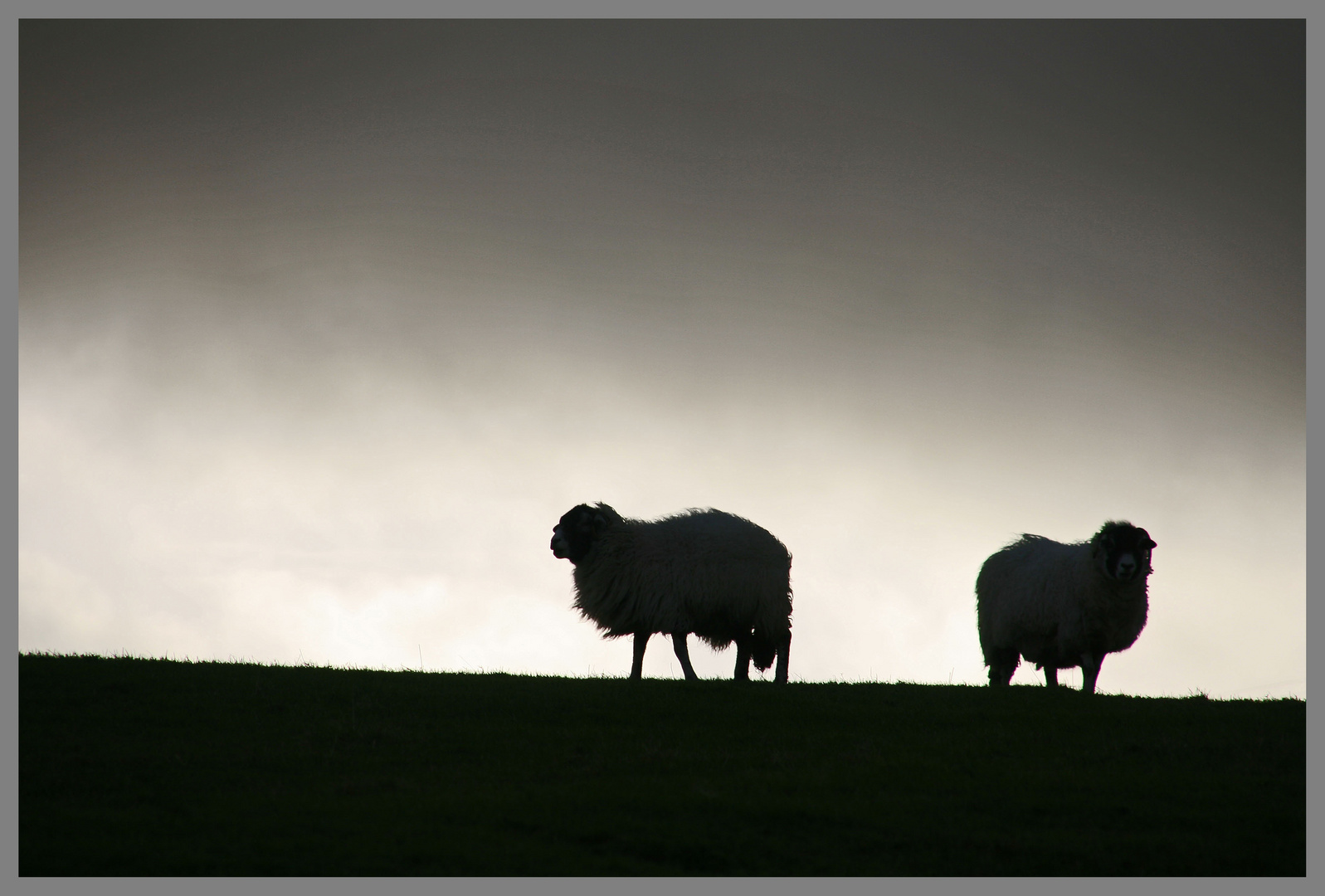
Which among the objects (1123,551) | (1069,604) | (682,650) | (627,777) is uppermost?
(1123,551)

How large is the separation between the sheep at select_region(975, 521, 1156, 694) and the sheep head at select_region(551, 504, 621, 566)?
6.72 meters

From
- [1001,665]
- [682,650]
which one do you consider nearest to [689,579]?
[682,650]

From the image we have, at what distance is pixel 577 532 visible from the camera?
19.2 metres

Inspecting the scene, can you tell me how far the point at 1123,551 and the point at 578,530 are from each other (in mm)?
8732

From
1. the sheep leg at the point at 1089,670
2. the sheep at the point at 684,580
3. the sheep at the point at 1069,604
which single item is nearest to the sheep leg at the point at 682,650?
the sheep at the point at 684,580

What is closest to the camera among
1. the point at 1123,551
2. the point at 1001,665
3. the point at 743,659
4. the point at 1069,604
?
the point at 1123,551

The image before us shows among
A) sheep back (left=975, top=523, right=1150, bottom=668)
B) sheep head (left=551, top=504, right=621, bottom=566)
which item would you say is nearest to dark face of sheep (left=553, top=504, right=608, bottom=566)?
sheep head (left=551, top=504, right=621, bottom=566)

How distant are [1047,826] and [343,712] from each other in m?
8.17

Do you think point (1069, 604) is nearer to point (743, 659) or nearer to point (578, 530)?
point (743, 659)

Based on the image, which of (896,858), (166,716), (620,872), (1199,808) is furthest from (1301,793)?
A: (166,716)

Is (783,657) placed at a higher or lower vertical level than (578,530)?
lower

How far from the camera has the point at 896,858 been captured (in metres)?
9.20

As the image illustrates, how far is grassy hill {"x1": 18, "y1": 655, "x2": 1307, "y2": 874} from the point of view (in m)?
9.08

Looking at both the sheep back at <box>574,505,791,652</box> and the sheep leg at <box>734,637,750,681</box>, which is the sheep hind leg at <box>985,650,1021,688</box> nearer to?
the sheep back at <box>574,505,791,652</box>
